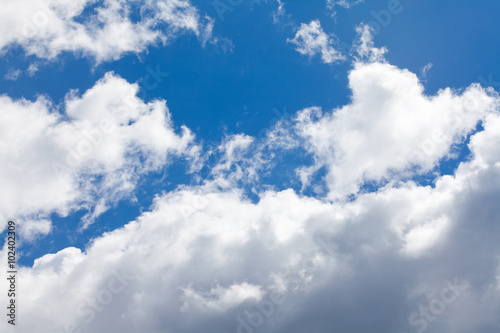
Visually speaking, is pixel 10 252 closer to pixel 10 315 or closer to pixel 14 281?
pixel 14 281

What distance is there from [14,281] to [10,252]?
9.78m

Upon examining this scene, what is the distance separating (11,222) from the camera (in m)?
97.6

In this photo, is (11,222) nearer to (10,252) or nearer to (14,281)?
(10,252)

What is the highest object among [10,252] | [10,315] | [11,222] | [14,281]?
[11,222]

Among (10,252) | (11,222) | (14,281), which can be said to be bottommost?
(14,281)

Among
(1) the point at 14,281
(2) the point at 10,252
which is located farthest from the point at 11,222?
(1) the point at 14,281

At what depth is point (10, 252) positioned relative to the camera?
9450 centimetres

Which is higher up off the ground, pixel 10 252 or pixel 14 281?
pixel 10 252

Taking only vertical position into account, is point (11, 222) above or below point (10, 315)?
above

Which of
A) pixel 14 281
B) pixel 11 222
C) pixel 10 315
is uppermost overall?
pixel 11 222

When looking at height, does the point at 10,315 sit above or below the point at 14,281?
below

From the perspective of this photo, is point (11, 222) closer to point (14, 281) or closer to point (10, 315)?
point (14, 281)

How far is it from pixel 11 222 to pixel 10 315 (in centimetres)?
2924

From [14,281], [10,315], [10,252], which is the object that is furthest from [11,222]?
[10,315]
